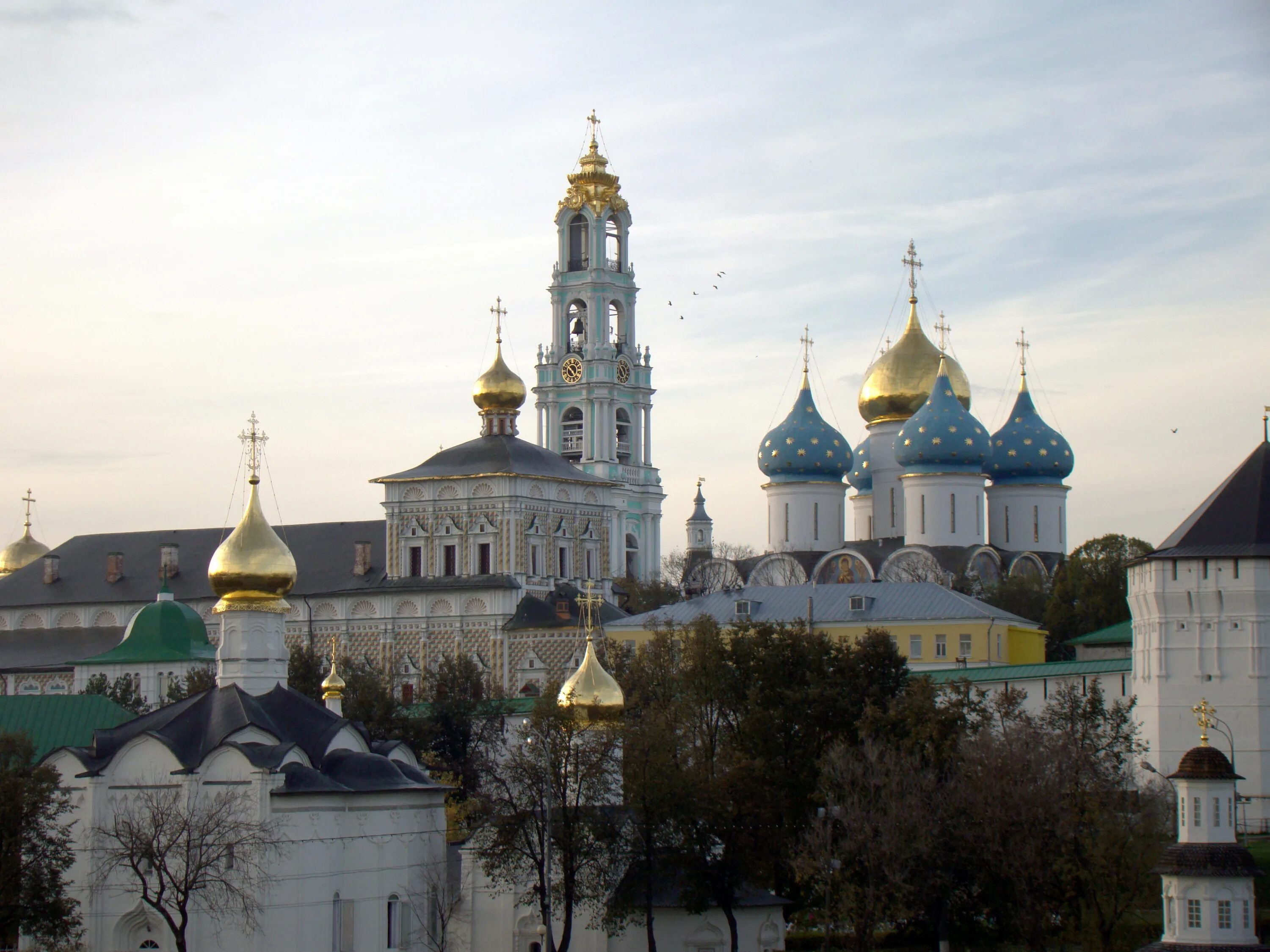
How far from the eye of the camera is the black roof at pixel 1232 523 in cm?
3609

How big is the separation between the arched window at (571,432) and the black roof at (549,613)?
61.3 ft

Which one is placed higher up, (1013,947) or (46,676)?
(46,676)

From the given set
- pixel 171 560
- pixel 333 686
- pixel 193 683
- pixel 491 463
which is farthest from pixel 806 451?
pixel 333 686

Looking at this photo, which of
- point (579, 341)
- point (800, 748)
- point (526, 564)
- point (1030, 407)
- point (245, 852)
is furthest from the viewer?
point (579, 341)

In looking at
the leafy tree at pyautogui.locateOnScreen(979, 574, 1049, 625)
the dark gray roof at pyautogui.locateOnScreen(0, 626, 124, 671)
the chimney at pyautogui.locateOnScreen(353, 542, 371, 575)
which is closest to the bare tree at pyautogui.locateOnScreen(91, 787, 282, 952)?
the leafy tree at pyautogui.locateOnScreen(979, 574, 1049, 625)

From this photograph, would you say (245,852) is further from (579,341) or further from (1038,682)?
(579,341)

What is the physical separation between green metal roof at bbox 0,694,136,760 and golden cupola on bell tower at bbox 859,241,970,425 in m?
29.2

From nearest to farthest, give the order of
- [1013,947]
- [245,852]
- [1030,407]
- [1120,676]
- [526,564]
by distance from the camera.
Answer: [245,852] < [1013,947] < [1120,676] < [526,564] < [1030,407]

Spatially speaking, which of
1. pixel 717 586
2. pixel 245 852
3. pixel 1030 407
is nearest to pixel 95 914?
pixel 245 852

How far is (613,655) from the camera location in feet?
144

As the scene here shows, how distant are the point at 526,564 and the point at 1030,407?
46.8 feet

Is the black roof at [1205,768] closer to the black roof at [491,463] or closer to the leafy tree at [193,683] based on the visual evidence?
the leafy tree at [193,683]

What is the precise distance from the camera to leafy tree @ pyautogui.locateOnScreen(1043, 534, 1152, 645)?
4916 centimetres

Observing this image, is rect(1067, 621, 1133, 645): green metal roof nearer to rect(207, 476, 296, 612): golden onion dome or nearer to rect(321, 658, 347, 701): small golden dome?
rect(321, 658, 347, 701): small golden dome
